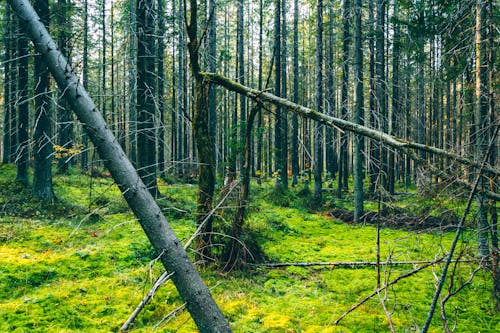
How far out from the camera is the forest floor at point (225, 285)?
159 inches

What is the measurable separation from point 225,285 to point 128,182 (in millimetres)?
3786

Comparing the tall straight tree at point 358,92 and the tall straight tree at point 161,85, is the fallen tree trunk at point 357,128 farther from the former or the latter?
the tall straight tree at point 358,92

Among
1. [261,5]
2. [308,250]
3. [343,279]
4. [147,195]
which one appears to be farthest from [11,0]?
[261,5]

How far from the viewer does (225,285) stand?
17.5 ft

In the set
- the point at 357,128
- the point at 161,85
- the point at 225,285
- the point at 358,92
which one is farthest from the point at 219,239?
the point at 358,92

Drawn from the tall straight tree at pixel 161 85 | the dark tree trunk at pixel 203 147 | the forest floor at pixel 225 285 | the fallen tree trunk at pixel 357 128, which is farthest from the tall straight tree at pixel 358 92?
the fallen tree trunk at pixel 357 128

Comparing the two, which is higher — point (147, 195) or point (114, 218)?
point (147, 195)

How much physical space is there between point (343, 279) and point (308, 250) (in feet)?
5.96

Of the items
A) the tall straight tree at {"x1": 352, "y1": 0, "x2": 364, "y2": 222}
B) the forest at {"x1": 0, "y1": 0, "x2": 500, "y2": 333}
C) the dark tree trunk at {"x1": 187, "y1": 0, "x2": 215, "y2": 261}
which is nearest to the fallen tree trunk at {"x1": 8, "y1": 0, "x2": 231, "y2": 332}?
the forest at {"x1": 0, "y1": 0, "x2": 500, "y2": 333}

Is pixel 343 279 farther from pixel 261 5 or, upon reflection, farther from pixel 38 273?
pixel 261 5

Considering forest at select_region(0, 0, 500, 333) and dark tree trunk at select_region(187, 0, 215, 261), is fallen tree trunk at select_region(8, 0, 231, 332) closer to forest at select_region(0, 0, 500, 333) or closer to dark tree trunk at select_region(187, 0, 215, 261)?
forest at select_region(0, 0, 500, 333)

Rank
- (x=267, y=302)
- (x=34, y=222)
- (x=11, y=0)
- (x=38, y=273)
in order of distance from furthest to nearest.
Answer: (x=34, y=222), (x=38, y=273), (x=267, y=302), (x=11, y=0)

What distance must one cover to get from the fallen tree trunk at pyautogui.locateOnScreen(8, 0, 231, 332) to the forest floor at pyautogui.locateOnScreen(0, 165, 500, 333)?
0.24m

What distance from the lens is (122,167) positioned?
82.7 inches
